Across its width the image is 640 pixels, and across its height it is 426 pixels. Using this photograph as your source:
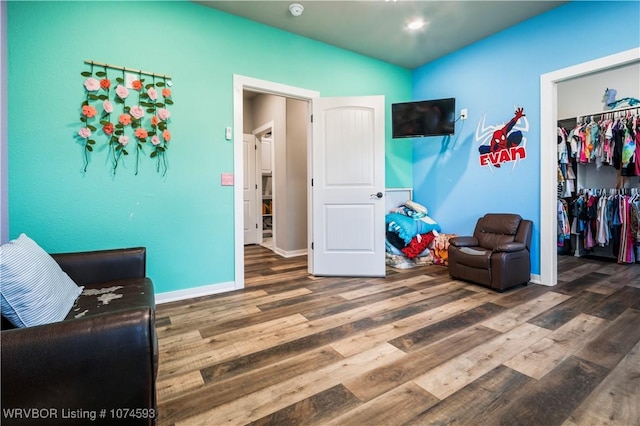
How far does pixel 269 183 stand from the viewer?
21.4 feet

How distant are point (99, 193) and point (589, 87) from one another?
663 cm

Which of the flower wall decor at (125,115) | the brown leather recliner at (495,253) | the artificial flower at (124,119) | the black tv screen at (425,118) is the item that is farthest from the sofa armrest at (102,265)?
the black tv screen at (425,118)

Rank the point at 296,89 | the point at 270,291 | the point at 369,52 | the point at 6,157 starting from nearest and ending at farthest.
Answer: the point at 6,157 → the point at 270,291 → the point at 296,89 → the point at 369,52

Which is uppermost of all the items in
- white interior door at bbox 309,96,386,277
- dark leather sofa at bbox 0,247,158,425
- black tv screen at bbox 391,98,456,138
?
black tv screen at bbox 391,98,456,138

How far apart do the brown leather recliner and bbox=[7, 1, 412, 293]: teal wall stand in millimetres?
2537

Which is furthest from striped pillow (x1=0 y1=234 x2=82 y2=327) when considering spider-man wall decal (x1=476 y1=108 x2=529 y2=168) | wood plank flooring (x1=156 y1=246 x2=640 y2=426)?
spider-man wall decal (x1=476 y1=108 x2=529 y2=168)

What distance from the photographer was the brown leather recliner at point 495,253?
2.93m

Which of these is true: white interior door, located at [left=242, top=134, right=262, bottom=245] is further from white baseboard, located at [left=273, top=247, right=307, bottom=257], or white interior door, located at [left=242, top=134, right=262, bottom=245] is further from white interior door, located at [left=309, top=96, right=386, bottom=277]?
white interior door, located at [left=309, top=96, right=386, bottom=277]

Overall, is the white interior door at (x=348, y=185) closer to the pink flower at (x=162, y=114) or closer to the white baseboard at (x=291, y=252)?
the white baseboard at (x=291, y=252)

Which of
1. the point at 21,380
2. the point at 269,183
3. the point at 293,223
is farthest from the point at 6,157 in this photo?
the point at 269,183

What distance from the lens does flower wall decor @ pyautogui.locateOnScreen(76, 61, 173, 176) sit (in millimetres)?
2361

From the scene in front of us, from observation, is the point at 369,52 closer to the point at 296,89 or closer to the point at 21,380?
the point at 296,89

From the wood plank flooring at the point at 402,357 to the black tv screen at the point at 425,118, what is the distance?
6.70 ft

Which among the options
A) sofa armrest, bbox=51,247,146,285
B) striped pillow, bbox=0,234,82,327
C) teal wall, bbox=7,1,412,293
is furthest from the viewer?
teal wall, bbox=7,1,412,293
